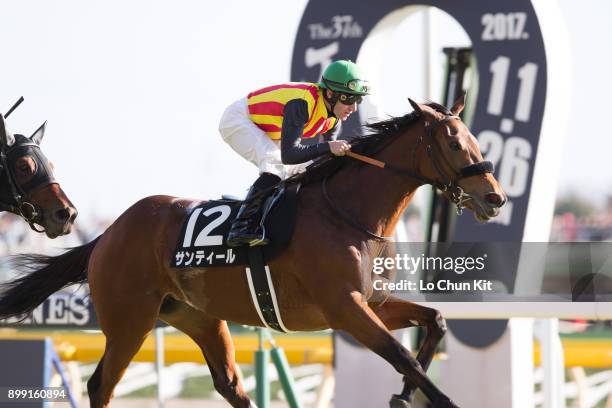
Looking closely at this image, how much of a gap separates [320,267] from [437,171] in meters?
0.66

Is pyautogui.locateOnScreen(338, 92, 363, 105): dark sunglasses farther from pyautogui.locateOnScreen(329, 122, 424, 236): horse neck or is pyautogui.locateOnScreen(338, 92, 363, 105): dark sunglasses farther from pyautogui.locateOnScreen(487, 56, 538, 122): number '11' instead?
pyautogui.locateOnScreen(487, 56, 538, 122): number '11'

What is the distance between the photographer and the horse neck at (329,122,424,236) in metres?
4.92

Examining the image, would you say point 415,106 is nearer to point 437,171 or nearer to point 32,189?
point 437,171

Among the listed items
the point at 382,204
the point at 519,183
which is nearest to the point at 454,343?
the point at 519,183

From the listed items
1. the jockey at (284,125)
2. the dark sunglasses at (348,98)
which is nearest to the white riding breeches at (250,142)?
the jockey at (284,125)

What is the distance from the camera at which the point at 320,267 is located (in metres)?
4.86

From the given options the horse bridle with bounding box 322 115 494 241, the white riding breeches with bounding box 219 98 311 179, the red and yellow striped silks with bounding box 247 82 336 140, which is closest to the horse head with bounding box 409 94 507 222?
the horse bridle with bounding box 322 115 494 241

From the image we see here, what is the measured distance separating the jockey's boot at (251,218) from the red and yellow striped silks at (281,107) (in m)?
0.28

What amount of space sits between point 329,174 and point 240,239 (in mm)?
519

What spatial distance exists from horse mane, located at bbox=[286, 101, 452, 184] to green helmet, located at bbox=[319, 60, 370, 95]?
199 millimetres

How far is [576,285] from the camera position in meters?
6.09

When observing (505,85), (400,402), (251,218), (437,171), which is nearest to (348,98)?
(437,171)

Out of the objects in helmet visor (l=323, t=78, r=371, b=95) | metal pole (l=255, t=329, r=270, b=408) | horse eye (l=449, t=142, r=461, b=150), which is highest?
helmet visor (l=323, t=78, r=371, b=95)

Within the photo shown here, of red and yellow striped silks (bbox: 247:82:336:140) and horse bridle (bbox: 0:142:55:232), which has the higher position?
red and yellow striped silks (bbox: 247:82:336:140)
